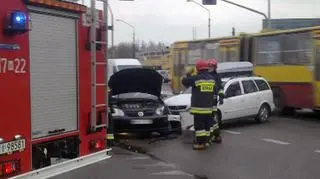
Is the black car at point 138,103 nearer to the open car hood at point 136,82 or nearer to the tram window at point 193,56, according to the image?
the open car hood at point 136,82

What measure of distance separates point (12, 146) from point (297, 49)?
51.7 feet

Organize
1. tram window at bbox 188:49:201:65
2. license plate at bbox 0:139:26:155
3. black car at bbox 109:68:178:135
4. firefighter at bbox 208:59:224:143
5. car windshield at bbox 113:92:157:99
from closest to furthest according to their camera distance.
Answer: license plate at bbox 0:139:26:155, firefighter at bbox 208:59:224:143, black car at bbox 109:68:178:135, car windshield at bbox 113:92:157:99, tram window at bbox 188:49:201:65

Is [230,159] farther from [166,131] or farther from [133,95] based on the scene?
[133,95]

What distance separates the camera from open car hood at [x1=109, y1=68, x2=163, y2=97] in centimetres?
1477

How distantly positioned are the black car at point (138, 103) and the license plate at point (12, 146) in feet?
28.1

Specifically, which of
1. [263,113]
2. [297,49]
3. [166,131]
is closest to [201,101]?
[166,131]

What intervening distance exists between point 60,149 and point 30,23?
5.06 feet

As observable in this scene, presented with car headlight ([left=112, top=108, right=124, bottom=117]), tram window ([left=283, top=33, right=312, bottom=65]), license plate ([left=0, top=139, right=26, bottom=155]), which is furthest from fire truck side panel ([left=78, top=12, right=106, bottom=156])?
tram window ([left=283, top=33, right=312, bottom=65])

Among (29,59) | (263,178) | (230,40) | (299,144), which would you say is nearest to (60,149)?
(29,59)

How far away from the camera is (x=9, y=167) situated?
5.54 meters

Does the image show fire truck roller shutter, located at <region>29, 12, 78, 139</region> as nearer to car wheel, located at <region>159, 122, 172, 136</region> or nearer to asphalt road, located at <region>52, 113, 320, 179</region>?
asphalt road, located at <region>52, 113, 320, 179</region>

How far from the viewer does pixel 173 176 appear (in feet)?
32.1

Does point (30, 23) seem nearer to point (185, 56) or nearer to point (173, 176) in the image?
point (173, 176)

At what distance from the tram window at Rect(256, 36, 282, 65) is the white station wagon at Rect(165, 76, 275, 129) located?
8.06ft
